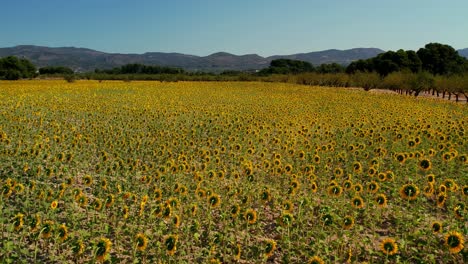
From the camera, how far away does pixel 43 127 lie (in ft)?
44.2

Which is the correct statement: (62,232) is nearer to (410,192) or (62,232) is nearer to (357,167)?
(410,192)

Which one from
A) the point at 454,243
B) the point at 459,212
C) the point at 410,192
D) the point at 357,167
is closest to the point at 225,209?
the point at 357,167

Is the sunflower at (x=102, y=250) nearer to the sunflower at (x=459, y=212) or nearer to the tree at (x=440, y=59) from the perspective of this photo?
the sunflower at (x=459, y=212)

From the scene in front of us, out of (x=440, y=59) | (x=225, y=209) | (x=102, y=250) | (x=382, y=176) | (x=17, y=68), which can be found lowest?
(x=225, y=209)

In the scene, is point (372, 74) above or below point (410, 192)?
above

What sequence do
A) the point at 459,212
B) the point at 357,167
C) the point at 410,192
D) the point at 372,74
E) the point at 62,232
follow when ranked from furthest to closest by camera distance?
the point at 372,74 < the point at 357,167 < the point at 410,192 < the point at 459,212 < the point at 62,232

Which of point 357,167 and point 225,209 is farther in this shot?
point 357,167

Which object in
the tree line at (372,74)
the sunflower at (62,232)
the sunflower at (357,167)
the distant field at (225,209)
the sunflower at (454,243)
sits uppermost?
the tree line at (372,74)

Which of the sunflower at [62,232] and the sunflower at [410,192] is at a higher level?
the sunflower at [410,192]

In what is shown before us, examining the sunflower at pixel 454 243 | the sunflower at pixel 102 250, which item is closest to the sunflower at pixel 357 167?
the sunflower at pixel 454 243

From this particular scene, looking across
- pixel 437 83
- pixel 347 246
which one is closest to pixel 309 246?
pixel 347 246

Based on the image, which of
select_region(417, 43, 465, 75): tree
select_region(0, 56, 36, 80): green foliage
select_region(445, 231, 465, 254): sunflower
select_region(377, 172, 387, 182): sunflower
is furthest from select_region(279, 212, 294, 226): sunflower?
select_region(417, 43, 465, 75): tree

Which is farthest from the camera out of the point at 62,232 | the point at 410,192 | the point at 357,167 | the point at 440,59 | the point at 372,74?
the point at 440,59

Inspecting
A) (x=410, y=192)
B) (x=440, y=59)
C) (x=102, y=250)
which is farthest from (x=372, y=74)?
(x=102, y=250)
